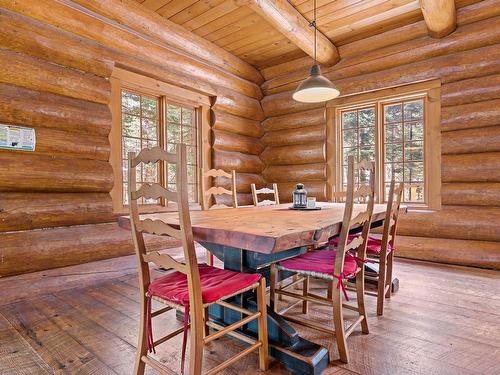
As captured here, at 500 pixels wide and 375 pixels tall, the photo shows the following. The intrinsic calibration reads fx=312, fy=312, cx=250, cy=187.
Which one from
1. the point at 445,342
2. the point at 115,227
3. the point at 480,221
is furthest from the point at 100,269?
the point at 480,221

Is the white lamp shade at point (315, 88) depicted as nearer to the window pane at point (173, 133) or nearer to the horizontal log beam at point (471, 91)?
the horizontal log beam at point (471, 91)

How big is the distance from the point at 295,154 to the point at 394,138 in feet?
5.07

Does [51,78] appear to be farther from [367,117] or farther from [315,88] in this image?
[367,117]

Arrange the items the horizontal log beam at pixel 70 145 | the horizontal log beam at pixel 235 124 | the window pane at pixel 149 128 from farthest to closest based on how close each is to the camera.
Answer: the horizontal log beam at pixel 235 124 < the window pane at pixel 149 128 < the horizontal log beam at pixel 70 145

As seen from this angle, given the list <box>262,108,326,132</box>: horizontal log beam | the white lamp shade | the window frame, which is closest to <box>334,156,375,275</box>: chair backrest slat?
the white lamp shade

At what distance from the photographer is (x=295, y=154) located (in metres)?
5.30

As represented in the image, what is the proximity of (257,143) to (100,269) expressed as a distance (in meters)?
3.35

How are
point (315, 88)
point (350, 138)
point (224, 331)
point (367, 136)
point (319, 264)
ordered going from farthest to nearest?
point (350, 138), point (367, 136), point (315, 88), point (319, 264), point (224, 331)

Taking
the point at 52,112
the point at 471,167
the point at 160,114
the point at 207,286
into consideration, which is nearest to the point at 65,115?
the point at 52,112

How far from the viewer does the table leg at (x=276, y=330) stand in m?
1.66

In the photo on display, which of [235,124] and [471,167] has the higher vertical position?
[235,124]

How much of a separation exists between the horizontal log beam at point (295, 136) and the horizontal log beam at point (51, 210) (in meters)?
3.04

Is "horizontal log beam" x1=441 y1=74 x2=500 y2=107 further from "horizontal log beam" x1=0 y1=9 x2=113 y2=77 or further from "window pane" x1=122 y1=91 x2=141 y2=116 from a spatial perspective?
"horizontal log beam" x1=0 y1=9 x2=113 y2=77

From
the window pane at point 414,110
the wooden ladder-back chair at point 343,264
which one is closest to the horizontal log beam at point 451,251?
the window pane at point 414,110
